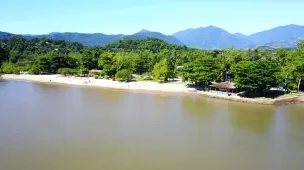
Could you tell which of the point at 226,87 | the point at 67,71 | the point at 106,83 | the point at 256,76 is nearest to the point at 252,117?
the point at 256,76

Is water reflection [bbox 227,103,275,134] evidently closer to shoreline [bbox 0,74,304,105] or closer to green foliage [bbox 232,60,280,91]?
shoreline [bbox 0,74,304,105]

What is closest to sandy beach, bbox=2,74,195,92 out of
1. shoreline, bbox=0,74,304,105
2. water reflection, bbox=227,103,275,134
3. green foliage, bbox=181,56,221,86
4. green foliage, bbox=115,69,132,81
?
shoreline, bbox=0,74,304,105

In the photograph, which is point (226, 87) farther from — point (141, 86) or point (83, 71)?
point (83, 71)

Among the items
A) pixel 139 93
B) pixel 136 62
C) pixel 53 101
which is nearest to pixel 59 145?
pixel 53 101

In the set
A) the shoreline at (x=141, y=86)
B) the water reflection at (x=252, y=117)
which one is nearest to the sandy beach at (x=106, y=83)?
the shoreline at (x=141, y=86)

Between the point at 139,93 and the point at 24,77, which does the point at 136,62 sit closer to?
the point at 139,93
